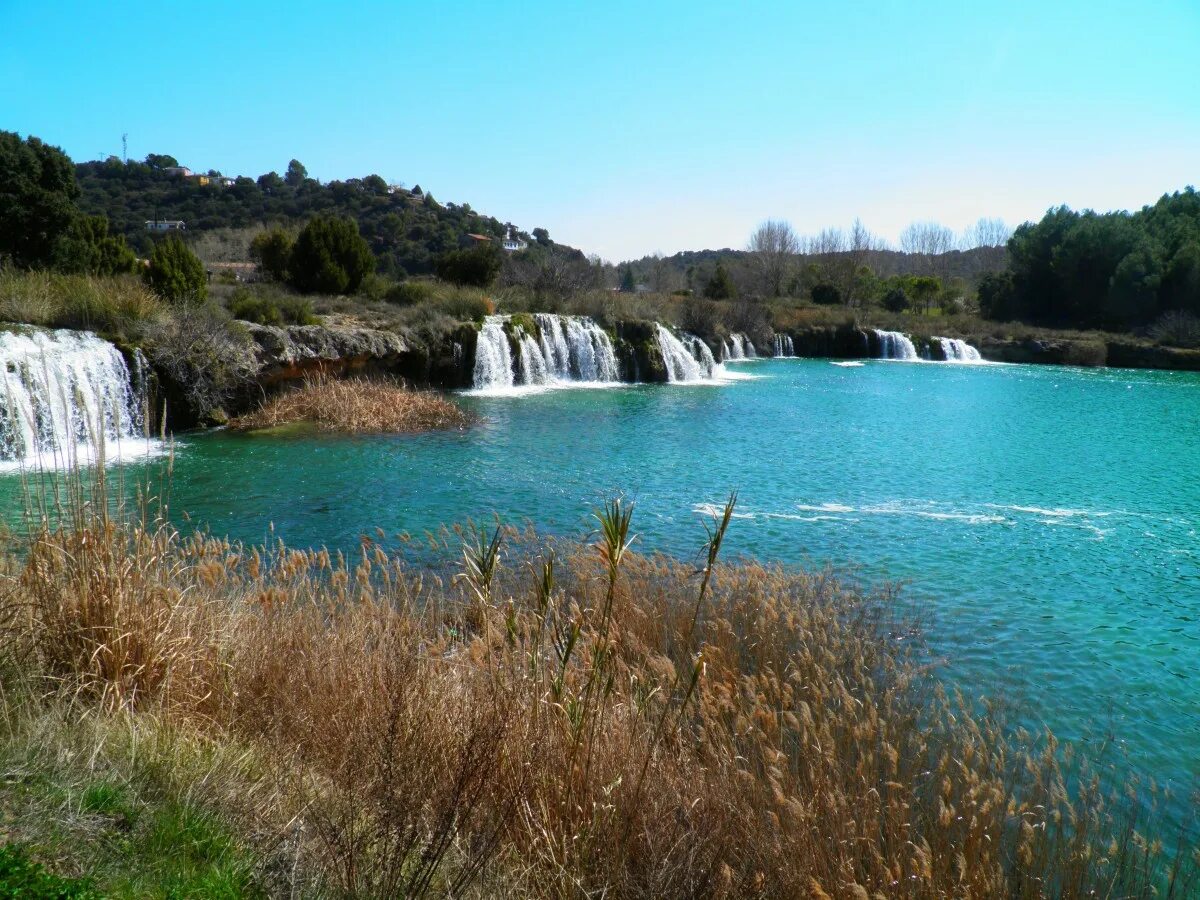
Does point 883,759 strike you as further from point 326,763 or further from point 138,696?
point 138,696

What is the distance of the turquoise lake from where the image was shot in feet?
23.0

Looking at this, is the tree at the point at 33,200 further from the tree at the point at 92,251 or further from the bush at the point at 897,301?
the bush at the point at 897,301

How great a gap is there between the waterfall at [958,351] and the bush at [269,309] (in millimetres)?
32581

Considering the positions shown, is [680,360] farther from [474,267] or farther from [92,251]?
[92,251]

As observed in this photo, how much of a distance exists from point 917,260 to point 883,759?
389 feet

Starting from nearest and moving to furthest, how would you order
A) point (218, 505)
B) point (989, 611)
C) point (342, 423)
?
point (989, 611) < point (218, 505) < point (342, 423)

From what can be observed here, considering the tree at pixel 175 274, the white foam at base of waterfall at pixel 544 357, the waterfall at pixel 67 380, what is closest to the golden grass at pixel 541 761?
the waterfall at pixel 67 380

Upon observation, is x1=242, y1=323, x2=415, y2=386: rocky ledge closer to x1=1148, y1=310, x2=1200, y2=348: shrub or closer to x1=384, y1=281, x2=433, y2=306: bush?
x1=384, y1=281, x2=433, y2=306: bush

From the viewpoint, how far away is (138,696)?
4125 mm

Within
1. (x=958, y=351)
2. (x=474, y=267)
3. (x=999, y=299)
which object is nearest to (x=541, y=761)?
(x=474, y=267)

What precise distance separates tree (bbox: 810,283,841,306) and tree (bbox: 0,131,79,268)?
4571cm

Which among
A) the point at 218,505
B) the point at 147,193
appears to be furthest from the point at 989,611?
the point at 147,193

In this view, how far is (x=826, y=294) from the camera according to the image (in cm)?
5941

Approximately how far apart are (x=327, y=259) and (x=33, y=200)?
812 cm
